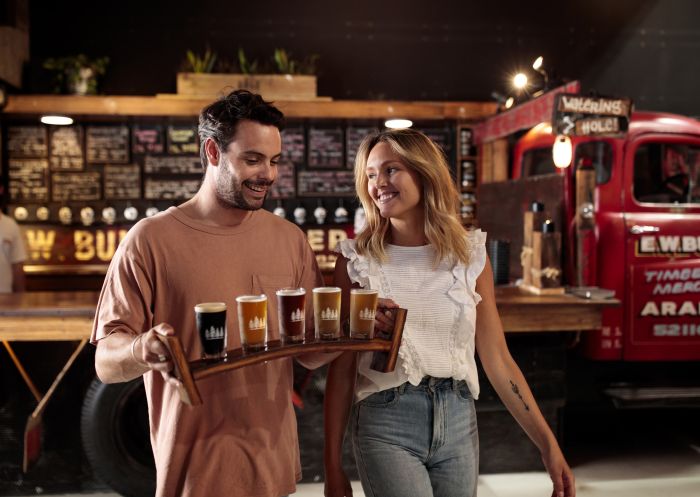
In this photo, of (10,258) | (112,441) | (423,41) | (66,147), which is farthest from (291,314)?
(423,41)

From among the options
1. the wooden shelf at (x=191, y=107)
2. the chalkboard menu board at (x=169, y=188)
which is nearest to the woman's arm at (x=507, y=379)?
the wooden shelf at (x=191, y=107)

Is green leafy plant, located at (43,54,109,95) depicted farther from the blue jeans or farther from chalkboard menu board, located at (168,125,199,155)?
the blue jeans

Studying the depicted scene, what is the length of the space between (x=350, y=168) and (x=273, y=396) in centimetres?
486

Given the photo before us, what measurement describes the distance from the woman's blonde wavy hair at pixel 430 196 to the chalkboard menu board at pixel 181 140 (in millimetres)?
4561

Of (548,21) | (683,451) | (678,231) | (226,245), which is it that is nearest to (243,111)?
(226,245)

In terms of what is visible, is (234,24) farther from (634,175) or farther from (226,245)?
(226,245)

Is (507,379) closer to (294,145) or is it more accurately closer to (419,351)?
(419,351)

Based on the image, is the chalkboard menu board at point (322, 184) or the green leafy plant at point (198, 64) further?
the chalkboard menu board at point (322, 184)

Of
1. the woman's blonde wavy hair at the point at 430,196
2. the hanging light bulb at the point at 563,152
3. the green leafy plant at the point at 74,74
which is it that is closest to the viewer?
the woman's blonde wavy hair at the point at 430,196

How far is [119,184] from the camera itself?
5965mm

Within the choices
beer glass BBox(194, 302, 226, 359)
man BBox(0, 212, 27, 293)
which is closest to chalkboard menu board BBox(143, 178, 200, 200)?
man BBox(0, 212, 27, 293)

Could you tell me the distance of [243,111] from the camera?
1481mm

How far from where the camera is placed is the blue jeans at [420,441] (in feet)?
4.93

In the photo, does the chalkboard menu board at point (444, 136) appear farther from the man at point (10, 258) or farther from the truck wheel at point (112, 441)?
the truck wheel at point (112, 441)
